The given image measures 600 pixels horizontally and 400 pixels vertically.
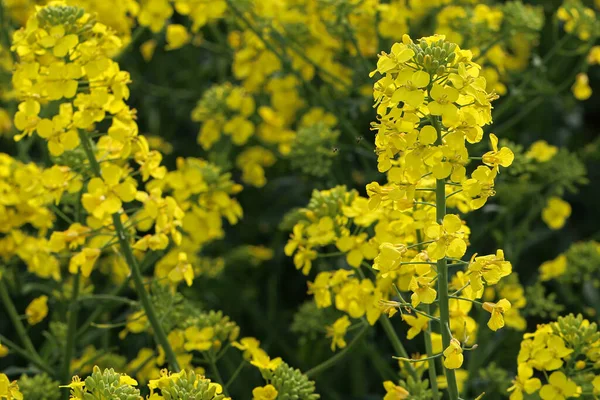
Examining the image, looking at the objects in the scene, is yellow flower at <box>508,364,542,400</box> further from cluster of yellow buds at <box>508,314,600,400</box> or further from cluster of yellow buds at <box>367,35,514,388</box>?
cluster of yellow buds at <box>367,35,514,388</box>

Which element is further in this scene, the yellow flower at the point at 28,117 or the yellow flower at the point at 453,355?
the yellow flower at the point at 28,117

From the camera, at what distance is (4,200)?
3.37 meters

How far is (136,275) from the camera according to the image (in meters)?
2.87

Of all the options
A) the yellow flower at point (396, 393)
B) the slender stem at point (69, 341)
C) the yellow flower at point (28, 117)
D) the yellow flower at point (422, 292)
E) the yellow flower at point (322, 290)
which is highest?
the yellow flower at point (28, 117)

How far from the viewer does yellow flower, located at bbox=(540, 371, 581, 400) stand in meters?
2.52

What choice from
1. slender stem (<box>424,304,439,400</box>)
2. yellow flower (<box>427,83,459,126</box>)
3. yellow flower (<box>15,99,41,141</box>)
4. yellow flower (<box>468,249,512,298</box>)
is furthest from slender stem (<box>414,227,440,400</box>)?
yellow flower (<box>15,99,41,141</box>)

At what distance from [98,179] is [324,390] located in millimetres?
1460

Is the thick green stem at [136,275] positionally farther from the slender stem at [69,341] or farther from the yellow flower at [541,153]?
the yellow flower at [541,153]

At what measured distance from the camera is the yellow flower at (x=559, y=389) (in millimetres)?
2523

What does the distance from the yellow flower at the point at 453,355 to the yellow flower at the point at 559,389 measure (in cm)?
45

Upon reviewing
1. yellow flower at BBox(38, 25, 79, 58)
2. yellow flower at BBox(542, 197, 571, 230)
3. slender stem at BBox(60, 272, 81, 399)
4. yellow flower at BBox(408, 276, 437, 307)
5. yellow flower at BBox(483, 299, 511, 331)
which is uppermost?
yellow flower at BBox(38, 25, 79, 58)

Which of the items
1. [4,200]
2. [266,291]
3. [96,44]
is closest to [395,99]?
[96,44]

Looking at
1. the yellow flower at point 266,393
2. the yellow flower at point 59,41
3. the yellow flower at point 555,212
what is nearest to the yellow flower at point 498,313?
the yellow flower at point 266,393

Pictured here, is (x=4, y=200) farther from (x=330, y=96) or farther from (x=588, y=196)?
(x=588, y=196)
